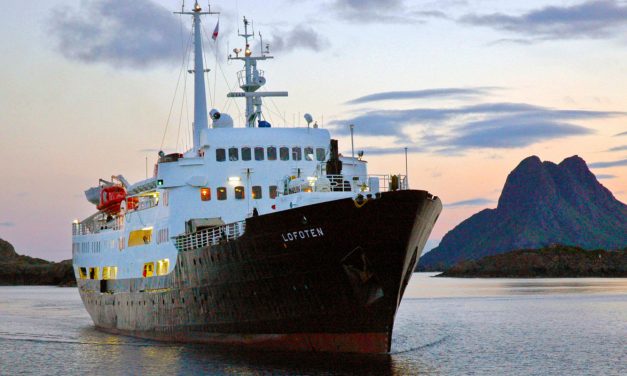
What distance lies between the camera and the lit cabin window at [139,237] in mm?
41469

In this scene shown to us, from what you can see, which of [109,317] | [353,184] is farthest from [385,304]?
[109,317]

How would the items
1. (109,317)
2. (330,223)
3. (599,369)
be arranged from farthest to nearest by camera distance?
(109,317), (599,369), (330,223)

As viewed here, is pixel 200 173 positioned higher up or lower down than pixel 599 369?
higher up

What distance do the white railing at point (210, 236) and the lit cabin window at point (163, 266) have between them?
1.38 metres

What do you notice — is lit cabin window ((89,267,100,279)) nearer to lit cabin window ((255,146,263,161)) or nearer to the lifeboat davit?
the lifeboat davit

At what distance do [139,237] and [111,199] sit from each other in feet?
25.3

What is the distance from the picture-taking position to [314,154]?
3931cm

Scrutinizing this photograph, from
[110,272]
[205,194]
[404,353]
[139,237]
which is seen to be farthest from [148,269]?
[404,353]

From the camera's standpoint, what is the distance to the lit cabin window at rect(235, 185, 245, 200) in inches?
1492

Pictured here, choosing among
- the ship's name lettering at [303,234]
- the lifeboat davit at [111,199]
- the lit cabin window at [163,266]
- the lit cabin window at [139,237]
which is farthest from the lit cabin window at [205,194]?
the lifeboat davit at [111,199]

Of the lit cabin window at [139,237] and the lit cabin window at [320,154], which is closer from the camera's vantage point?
the lit cabin window at [320,154]

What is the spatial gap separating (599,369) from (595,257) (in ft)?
567

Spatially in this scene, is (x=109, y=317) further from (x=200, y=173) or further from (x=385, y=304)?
(x=385, y=304)

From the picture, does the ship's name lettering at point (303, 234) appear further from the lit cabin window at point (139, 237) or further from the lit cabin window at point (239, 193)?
the lit cabin window at point (139, 237)
